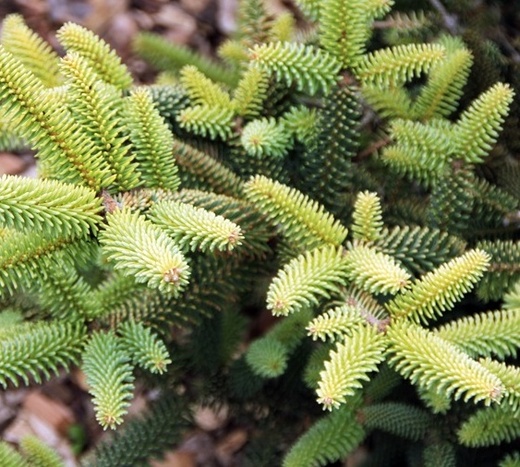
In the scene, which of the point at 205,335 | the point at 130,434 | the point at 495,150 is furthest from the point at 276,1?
the point at 130,434

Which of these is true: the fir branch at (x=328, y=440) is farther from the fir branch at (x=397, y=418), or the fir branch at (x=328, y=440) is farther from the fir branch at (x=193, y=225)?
the fir branch at (x=193, y=225)

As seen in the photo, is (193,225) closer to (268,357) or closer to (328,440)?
(268,357)

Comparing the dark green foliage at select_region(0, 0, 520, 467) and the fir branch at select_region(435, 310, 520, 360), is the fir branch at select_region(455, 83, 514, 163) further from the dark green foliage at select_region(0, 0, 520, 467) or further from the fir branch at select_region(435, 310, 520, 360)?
the fir branch at select_region(435, 310, 520, 360)

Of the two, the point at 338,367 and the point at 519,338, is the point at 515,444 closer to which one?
the point at 519,338

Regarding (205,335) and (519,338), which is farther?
(205,335)

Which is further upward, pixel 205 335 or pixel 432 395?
pixel 432 395

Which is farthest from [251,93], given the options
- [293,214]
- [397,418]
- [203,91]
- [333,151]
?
[397,418]
